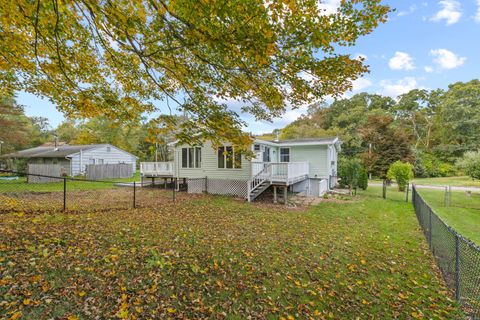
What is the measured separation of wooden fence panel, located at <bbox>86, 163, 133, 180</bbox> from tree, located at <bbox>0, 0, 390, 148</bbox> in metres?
16.7

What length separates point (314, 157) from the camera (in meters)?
15.7

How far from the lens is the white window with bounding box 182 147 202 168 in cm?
1401

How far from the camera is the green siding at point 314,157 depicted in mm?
15406

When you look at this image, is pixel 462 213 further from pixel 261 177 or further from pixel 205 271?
pixel 205 271

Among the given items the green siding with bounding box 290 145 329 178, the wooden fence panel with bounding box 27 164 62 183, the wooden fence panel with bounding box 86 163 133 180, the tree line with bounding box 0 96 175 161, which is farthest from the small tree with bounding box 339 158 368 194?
the wooden fence panel with bounding box 27 164 62 183

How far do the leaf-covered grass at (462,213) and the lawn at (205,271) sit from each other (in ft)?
6.69

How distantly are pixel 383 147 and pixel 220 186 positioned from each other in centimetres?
1725

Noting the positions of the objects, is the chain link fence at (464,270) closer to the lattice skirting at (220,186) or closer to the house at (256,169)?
the house at (256,169)

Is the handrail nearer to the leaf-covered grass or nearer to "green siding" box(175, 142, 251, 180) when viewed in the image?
"green siding" box(175, 142, 251, 180)

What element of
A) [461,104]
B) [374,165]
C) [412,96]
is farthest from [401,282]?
[412,96]

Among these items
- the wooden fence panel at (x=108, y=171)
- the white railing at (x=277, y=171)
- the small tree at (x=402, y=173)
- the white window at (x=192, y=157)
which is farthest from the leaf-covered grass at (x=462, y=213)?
the wooden fence panel at (x=108, y=171)

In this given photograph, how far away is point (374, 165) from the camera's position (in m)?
21.6

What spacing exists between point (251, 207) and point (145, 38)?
23.9 feet

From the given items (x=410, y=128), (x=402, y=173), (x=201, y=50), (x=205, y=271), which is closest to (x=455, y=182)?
(x=402, y=173)
